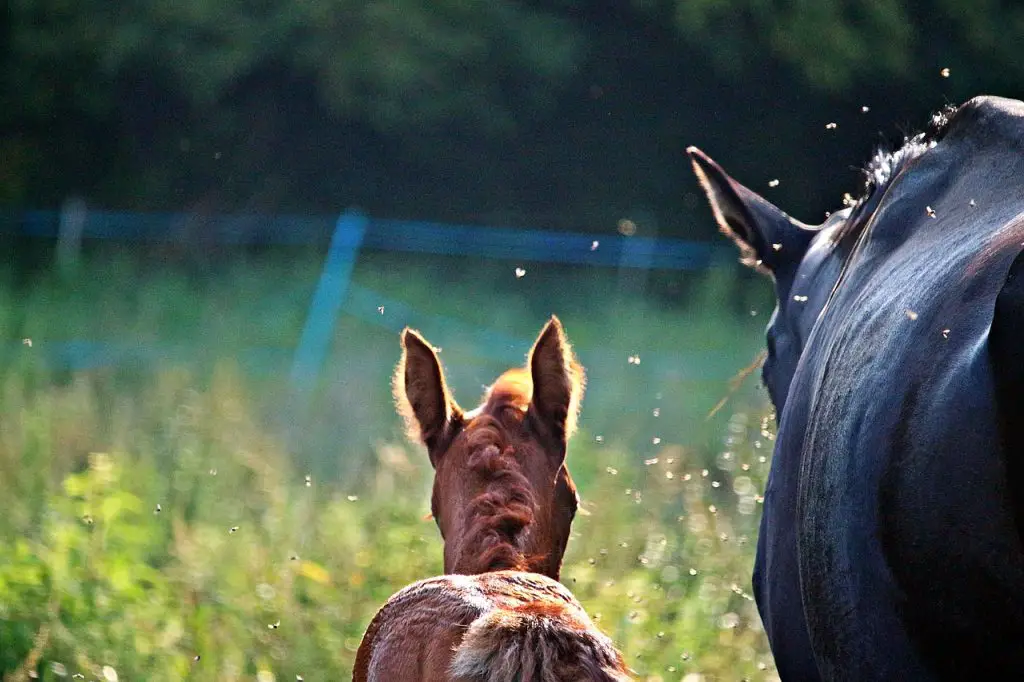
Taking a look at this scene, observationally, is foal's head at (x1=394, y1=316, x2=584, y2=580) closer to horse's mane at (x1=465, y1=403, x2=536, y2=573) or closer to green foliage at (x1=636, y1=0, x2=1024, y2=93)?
horse's mane at (x1=465, y1=403, x2=536, y2=573)

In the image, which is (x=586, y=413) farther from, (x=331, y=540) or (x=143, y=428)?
(x=331, y=540)

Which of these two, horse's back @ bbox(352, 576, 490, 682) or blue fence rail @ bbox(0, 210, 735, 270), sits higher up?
blue fence rail @ bbox(0, 210, 735, 270)

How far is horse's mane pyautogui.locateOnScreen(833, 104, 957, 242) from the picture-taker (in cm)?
335

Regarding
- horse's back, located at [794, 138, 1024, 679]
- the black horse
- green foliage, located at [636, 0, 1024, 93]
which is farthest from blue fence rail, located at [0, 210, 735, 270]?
horse's back, located at [794, 138, 1024, 679]

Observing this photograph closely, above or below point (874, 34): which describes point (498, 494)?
below

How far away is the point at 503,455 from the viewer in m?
3.54

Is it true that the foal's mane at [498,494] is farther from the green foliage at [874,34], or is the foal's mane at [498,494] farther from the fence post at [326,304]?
the green foliage at [874,34]

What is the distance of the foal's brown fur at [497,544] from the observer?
98.6 inches

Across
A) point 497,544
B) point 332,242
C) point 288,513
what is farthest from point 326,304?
point 497,544

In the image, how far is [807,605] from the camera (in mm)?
2932

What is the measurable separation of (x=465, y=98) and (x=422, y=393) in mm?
13500

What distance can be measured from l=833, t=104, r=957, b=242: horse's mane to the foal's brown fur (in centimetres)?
84

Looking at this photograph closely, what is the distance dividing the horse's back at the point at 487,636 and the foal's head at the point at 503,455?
0.24 meters

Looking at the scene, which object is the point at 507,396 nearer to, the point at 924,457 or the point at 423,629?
the point at 423,629
